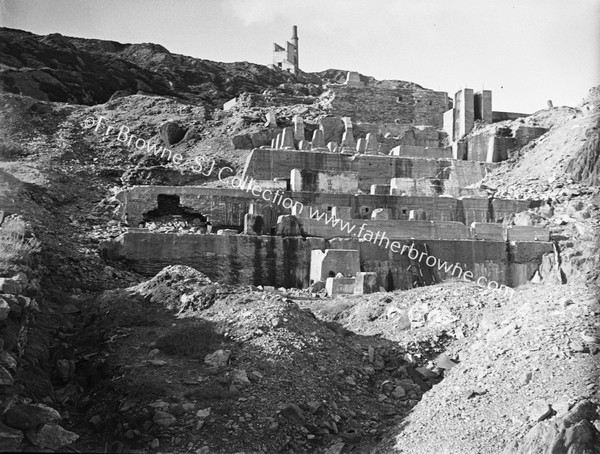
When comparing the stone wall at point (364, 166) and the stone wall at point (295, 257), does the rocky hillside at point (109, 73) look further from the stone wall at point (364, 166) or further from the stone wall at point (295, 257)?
the stone wall at point (295, 257)

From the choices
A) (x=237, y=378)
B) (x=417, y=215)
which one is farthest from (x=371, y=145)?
Answer: (x=237, y=378)

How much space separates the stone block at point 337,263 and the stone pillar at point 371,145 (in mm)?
11010

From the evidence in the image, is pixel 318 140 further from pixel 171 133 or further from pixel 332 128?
pixel 171 133

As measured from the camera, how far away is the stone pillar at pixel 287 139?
26566 millimetres

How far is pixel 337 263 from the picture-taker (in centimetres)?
1680

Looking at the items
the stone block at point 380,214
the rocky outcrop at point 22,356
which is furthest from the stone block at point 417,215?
the rocky outcrop at point 22,356

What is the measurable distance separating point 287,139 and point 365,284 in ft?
41.7

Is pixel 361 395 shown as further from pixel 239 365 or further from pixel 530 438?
pixel 530 438

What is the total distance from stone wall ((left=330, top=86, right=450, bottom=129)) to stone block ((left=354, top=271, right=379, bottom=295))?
61.0 ft

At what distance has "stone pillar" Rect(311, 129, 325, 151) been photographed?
27578mm

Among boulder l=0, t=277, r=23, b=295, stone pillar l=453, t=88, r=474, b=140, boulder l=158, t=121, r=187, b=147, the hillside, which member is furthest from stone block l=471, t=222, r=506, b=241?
boulder l=0, t=277, r=23, b=295

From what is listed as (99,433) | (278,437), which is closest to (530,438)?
(278,437)

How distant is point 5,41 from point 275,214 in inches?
1038

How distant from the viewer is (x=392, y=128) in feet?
101
